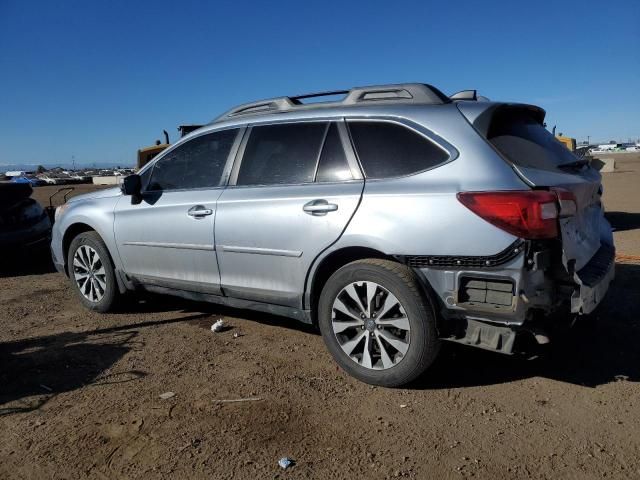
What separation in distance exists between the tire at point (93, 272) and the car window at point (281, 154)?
73.5 inches

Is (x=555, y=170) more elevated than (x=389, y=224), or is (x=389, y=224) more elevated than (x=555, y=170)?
(x=555, y=170)

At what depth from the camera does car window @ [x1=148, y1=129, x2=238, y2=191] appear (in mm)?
4477

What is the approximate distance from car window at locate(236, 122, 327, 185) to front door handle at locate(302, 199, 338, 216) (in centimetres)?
24

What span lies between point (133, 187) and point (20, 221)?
3.78 metres

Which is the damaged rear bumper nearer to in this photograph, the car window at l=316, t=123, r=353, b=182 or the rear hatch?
the rear hatch

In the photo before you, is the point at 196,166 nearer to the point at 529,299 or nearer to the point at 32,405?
the point at 32,405

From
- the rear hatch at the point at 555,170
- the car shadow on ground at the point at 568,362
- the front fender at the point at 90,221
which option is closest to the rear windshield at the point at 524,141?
the rear hatch at the point at 555,170

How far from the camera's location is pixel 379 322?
343 cm

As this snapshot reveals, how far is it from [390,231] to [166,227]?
2.18m

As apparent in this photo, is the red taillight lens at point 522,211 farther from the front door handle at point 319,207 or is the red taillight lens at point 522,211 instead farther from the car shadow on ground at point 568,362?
the car shadow on ground at point 568,362

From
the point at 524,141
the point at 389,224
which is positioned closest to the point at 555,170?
the point at 524,141

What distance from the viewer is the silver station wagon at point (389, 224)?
3.04 metres

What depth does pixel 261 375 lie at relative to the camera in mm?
3797

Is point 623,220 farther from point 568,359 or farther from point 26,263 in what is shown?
point 26,263
